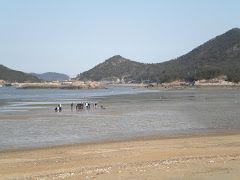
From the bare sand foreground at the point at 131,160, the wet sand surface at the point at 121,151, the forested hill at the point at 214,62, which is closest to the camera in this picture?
the bare sand foreground at the point at 131,160

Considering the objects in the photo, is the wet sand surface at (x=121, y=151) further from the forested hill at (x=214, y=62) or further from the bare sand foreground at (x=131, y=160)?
the forested hill at (x=214, y=62)

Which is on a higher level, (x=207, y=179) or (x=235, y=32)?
(x=235, y=32)

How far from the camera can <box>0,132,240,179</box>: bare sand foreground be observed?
848 centimetres

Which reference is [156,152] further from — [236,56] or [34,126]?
[236,56]

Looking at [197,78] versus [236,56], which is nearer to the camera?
[197,78]

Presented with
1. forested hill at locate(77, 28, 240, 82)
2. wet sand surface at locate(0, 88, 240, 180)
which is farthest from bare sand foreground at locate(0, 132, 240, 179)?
forested hill at locate(77, 28, 240, 82)

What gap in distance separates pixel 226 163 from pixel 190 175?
1.71 metres

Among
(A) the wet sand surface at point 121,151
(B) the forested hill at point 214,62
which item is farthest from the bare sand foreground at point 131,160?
(B) the forested hill at point 214,62

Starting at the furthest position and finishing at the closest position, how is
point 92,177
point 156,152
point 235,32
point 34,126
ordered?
point 235,32
point 34,126
point 156,152
point 92,177

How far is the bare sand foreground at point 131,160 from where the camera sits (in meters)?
8.48

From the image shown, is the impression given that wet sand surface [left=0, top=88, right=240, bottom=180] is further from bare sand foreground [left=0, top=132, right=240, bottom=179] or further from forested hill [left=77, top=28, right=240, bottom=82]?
forested hill [left=77, top=28, right=240, bottom=82]

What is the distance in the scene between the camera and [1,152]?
1271 centimetres

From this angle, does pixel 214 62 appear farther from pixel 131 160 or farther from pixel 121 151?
pixel 131 160

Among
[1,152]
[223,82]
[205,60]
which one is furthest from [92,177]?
[205,60]
